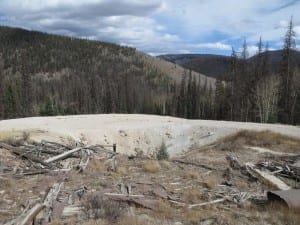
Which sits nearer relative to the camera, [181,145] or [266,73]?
[181,145]

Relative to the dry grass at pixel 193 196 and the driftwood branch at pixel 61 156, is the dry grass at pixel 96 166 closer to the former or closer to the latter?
the driftwood branch at pixel 61 156

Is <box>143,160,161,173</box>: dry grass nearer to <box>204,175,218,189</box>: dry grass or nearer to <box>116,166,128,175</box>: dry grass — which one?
<box>116,166,128,175</box>: dry grass

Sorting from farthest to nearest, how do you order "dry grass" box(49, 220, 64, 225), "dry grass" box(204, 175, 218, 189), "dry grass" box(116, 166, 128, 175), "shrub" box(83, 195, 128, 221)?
"dry grass" box(116, 166, 128, 175) < "dry grass" box(204, 175, 218, 189) < "shrub" box(83, 195, 128, 221) < "dry grass" box(49, 220, 64, 225)

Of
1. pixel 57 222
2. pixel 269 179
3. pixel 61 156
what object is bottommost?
pixel 269 179

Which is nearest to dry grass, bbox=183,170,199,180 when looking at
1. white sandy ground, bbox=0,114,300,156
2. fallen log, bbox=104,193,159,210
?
fallen log, bbox=104,193,159,210

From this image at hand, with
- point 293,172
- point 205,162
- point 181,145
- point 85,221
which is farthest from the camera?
point 181,145

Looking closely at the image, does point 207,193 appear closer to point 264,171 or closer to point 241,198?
point 241,198

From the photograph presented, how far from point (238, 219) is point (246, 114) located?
52744 mm

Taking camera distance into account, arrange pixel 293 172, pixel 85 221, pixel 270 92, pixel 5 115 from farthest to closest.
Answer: pixel 5 115, pixel 270 92, pixel 293 172, pixel 85 221

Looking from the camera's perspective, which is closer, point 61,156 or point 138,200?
point 138,200

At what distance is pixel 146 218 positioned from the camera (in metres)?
9.52

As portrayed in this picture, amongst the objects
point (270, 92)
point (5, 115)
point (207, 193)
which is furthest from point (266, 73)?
point (207, 193)

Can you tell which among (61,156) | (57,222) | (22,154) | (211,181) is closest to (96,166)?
(61,156)

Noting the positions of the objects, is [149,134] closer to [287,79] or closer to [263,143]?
[263,143]
